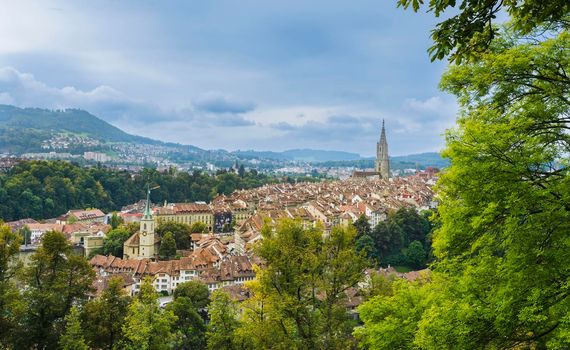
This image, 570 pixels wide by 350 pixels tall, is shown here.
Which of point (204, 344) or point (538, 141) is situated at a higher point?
point (538, 141)

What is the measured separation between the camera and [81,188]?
87938mm

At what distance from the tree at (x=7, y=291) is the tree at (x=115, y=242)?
38.1m

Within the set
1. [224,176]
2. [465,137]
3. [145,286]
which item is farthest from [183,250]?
[224,176]

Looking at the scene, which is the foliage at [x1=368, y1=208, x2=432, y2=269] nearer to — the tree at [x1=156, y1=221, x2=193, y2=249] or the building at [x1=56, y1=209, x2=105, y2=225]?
the tree at [x1=156, y1=221, x2=193, y2=249]

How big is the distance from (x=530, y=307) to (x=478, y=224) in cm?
125

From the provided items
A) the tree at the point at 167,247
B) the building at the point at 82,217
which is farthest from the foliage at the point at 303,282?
the building at the point at 82,217

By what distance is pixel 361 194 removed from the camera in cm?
8338

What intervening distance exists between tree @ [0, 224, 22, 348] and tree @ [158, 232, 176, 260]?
117 ft

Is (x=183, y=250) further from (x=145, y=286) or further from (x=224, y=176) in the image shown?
(x=224, y=176)

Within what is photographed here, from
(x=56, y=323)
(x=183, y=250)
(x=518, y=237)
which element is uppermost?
(x=518, y=237)

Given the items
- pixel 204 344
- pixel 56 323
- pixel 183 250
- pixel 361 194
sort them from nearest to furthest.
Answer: pixel 56 323 < pixel 204 344 < pixel 183 250 < pixel 361 194

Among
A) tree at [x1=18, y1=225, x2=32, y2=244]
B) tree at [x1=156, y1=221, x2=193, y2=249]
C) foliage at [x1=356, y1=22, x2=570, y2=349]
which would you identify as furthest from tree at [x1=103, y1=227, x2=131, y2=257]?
foliage at [x1=356, y1=22, x2=570, y2=349]

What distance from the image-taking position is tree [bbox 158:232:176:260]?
50.3m

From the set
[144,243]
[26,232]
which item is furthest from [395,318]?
[26,232]
